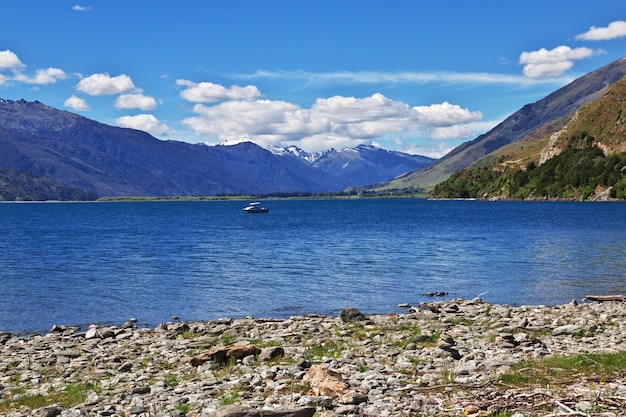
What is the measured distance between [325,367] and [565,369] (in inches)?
310

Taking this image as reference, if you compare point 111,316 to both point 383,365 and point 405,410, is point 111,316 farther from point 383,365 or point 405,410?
point 405,410

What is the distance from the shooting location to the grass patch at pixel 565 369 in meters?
17.0

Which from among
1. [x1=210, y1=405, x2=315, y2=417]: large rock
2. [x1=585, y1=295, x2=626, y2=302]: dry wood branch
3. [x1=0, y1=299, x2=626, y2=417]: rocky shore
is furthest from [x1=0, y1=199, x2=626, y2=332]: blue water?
[x1=210, y1=405, x2=315, y2=417]: large rock

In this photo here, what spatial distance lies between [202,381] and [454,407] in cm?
991

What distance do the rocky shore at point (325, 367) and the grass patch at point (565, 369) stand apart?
0.40ft

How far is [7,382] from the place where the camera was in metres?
23.8

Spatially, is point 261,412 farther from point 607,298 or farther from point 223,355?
point 607,298

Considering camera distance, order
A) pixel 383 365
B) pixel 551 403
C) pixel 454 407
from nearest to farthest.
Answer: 1. pixel 551 403
2. pixel 454 407
3. pixel 383 365

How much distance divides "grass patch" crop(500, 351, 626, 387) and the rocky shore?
0.12 metres

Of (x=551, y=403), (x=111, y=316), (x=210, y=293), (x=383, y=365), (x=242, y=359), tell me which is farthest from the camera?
(x=210, y=293)

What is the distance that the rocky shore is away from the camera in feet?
51.3

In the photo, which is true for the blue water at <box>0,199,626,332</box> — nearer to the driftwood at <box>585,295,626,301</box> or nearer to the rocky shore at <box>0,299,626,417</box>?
the driftwood at <box>585,295,626,301</box>

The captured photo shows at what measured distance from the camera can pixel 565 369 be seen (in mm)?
18625

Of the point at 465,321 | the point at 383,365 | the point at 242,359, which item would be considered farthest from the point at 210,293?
the point at 383,365
